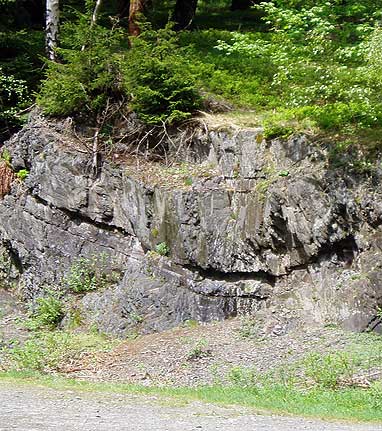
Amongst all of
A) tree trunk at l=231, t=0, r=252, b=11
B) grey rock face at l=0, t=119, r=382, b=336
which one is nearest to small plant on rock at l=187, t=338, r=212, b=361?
grey rock face at l=0, t=119, r=382, b=336

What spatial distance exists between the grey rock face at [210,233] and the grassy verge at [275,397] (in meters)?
2.58

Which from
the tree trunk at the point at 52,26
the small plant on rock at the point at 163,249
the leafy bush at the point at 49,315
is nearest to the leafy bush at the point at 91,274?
the leafy bush at the point at 49,315

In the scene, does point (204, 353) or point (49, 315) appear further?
point (49, 315)

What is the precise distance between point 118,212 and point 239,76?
4.59 m

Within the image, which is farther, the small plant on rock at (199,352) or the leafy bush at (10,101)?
the leafy bush at (10,101)

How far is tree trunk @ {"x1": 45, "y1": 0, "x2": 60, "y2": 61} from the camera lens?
1705cm

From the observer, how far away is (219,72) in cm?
1620

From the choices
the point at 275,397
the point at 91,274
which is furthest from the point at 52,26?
the point at 275,397

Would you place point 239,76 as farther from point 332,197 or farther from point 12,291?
point 12,291

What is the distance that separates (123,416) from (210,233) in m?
6.46

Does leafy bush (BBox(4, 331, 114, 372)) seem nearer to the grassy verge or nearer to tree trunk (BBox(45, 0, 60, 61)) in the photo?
the grassy verge

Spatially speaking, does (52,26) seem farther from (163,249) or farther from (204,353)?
(204,353)

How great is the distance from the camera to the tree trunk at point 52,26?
17.0 metres

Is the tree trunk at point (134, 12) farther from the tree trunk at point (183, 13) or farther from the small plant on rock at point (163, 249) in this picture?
the small plant on rock at point (163, 249)
